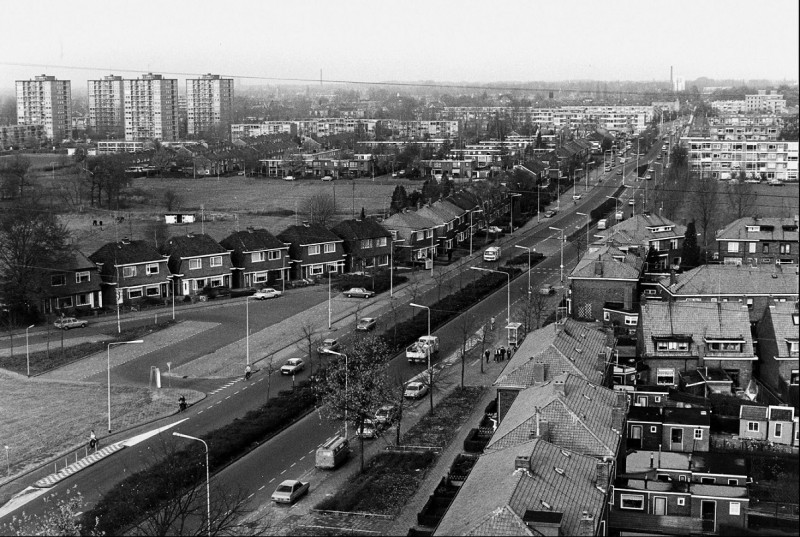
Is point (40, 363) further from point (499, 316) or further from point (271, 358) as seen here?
point (499, 316)

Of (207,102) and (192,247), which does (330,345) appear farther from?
(207,102)

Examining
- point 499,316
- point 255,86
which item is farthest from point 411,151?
point 255,86

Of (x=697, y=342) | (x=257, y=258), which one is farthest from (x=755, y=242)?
(x=257, y=258)

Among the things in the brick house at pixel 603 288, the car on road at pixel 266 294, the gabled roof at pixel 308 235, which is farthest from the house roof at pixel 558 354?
the gabled roof at pixel 308 235

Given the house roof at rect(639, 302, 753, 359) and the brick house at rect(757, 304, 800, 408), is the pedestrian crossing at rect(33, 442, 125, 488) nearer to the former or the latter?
the house roof at rect(639, 302, 753, 359)

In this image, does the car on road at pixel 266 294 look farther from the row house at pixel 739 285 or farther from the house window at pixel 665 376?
the house window at pixel 665 376

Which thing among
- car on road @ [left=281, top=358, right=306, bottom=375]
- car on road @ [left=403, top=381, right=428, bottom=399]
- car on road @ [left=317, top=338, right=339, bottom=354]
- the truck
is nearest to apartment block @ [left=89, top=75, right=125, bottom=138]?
car on road @ [left=317, top=338, right=339, bottom=354]
